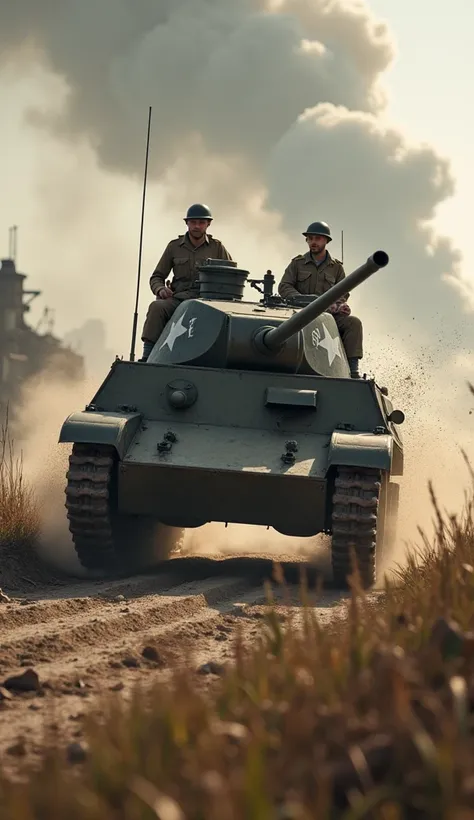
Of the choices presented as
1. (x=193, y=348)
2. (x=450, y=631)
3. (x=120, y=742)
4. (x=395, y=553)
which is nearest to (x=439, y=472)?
(x=395, y=553)

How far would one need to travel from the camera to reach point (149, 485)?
10586 millimetres

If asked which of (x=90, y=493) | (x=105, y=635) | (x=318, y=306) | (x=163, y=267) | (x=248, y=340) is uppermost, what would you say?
(x=163, y=267)

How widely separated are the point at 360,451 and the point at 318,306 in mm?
1301

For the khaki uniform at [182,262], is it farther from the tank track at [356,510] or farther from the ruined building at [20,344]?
the ruined building at [20,344]

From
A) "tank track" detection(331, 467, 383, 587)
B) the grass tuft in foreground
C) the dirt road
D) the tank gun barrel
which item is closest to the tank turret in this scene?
the tank gun barrel

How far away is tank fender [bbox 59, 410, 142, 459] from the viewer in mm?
10422

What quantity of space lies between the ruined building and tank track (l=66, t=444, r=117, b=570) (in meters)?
56.7

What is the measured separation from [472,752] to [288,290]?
35.6 feet

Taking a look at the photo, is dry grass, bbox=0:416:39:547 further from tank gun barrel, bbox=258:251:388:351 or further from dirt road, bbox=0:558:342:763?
tank gun barrel, bbox=258:251:388:351

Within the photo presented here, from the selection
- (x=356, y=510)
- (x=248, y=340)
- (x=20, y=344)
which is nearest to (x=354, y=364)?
(x=248, y=340)

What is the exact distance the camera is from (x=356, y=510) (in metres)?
10.3

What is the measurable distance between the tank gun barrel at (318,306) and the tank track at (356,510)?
1337mm

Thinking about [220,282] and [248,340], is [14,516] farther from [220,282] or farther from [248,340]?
[220,282]

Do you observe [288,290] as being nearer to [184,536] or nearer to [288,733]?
[184,536]
